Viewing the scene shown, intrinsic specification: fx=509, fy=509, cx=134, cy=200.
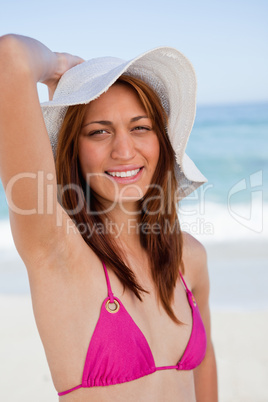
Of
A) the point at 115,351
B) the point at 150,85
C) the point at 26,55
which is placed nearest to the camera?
the point at 26,55

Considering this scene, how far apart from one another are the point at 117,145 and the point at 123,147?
26 millimetres

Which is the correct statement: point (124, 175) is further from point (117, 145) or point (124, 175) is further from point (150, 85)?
point (150, 85)

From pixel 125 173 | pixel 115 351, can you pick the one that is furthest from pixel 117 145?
pixel 115 351

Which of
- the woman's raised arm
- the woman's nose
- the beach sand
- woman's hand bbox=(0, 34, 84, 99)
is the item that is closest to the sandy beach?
the beach sand

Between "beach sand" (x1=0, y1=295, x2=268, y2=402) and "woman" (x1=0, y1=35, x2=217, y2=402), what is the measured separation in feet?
7.01

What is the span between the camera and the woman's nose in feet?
6.83

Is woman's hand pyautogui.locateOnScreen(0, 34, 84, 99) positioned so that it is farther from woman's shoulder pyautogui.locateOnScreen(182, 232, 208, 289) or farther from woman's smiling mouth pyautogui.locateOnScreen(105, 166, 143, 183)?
woman's shoulder pyautogui.locateOnScreen(182, 232, 208, 289)

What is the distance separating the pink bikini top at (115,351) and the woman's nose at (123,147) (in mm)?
464

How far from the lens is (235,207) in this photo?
11672 mm

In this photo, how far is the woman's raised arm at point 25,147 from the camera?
140 centimetres

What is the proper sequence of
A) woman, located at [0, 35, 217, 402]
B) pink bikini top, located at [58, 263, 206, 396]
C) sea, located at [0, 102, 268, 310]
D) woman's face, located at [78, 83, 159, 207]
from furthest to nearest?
sea, located at [0, 102, 268, 310], woman's face, located at [78, 83, 159, 207], pink bikini top, located at [58, 263, 206, 396], woman, located at [0, 35, 217, 402]

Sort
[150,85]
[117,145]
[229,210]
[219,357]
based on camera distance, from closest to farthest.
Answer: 1. [117,145]
2. [150,85]
3. [219,357]
4. [229,210]

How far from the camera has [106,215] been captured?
90.4 inches

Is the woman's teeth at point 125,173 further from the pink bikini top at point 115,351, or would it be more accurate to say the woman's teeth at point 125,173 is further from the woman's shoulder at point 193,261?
the woman's shoulder at point 193,261
